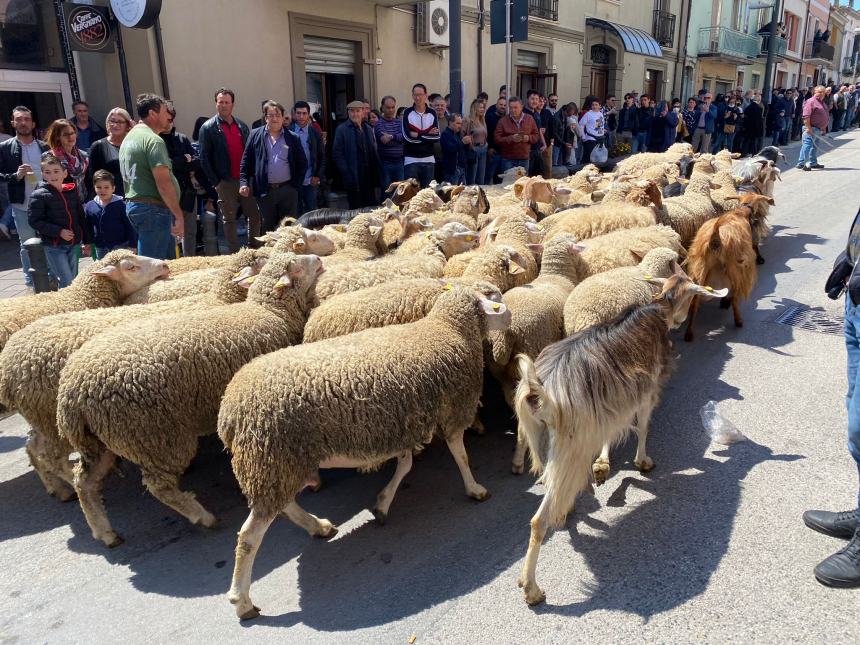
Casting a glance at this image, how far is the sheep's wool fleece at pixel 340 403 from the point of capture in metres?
2.48

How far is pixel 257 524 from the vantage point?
249 cm

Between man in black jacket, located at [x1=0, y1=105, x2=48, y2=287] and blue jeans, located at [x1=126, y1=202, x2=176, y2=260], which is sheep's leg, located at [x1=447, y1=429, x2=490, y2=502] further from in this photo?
man in black jacket, located at [x1=0, y1=105, x2=48, y2=287]

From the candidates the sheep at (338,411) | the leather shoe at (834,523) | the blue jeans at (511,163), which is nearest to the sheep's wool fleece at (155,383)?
the sheep at (338,411)

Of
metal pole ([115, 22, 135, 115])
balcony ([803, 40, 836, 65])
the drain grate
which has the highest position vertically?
balcony ([803, 40, 836, 65])

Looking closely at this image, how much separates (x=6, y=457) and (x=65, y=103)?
7403 millimetres

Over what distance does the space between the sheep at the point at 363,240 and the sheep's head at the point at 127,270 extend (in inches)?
56.5

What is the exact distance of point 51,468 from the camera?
332 cm

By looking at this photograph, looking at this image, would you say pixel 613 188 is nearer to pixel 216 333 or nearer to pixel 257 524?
pixel 216 333

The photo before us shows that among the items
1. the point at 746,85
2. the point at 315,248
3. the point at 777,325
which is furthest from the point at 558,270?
the point at 746,85

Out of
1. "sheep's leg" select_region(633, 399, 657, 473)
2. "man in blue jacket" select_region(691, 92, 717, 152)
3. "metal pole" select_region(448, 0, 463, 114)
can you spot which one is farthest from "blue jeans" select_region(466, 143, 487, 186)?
"man in blue jacket" select_region(691, 92, 717, 152)

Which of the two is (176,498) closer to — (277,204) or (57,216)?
(57,216)

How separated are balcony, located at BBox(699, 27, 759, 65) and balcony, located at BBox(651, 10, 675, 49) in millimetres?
3975

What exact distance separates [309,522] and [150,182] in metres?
3.65

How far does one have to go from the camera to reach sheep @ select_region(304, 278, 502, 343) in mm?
3420
